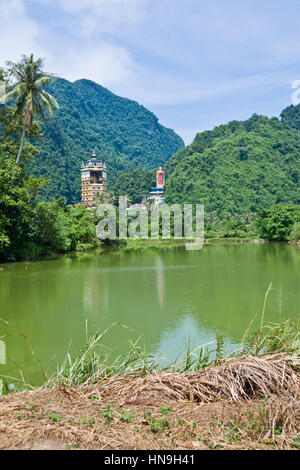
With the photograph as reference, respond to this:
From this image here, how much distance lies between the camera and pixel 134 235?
119 feet

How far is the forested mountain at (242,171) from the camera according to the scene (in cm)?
6419

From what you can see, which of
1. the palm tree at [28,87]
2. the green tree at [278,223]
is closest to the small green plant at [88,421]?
the palm tree at [28,87]

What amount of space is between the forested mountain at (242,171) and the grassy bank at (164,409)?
55548 millimetres

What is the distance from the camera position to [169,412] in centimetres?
252

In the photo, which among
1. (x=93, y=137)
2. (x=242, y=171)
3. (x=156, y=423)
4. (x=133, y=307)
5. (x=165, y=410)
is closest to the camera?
(x=156, y=423)

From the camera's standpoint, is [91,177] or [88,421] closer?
[88,421]

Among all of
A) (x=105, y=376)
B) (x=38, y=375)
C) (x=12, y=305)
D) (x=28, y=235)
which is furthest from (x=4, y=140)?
(x=105, y=376)

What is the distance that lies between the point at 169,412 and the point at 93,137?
114485mm

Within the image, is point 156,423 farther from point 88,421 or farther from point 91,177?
point 91,177

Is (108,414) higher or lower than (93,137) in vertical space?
lower

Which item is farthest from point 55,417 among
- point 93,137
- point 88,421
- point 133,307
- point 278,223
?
point 93,137

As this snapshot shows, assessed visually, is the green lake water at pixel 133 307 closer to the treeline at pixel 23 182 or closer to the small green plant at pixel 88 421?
the small green plant at pixel 88 421
